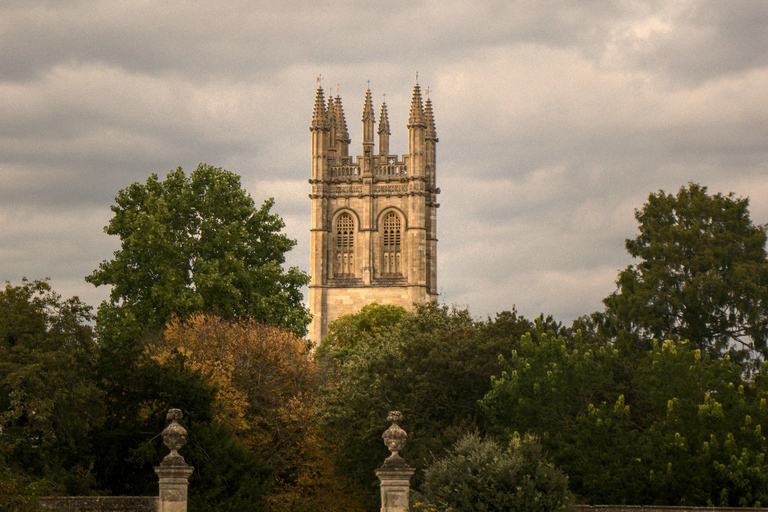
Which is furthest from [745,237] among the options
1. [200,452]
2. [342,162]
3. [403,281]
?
[342,162]

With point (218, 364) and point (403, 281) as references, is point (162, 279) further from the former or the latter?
point (403, 281)

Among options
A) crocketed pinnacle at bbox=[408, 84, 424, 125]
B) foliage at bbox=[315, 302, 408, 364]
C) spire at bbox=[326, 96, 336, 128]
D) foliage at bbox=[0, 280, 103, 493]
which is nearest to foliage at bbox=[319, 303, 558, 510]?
foliage at bbox=[0, 280, 103, 493]

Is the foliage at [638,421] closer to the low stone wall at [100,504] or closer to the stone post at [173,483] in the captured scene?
the stone post at [173,483]

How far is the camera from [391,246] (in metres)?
103

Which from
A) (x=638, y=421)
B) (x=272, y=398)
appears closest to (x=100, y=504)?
(x=272, y=398)

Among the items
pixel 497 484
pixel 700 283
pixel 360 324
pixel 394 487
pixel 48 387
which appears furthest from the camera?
pixel 360 324

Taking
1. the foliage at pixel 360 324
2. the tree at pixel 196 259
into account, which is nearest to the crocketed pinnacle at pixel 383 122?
the foliage at pixel 360 324

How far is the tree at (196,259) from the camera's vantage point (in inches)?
1861

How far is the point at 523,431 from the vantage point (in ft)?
101

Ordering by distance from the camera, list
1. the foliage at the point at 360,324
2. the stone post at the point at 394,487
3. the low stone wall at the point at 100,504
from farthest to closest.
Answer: the foliage at the point at 360,324
the stone post at the point at 394,487
the low stone wall at the point at 100,504

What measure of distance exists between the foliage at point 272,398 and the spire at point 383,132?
65.7 m

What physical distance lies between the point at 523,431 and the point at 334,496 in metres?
7.58

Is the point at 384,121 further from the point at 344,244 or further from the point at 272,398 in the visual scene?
the point at 272,398

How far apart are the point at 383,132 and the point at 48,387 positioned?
78.6 metres
